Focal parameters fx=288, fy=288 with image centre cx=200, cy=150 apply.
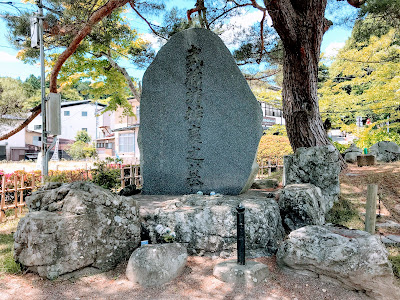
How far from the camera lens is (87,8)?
6.89 m

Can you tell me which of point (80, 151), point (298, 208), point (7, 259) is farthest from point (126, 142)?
point (298, 208)

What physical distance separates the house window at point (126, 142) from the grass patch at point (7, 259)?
2060cm

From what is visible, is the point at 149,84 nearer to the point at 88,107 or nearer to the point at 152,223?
the point at 152,223

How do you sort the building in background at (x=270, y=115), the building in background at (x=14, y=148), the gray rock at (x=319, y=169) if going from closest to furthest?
the gray rock at (x=319, y=169) → the building in background at (x=270, y=115) → the building in background at (x=14, y=148)

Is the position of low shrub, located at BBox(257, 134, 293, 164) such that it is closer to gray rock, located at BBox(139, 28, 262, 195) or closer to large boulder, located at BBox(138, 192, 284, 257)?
gray rock, located at BBox(139, 28, 262, 195)

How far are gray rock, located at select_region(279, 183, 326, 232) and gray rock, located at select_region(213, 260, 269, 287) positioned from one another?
1.35m

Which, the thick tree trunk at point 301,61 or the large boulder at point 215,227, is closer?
the large boulder at point 215,227

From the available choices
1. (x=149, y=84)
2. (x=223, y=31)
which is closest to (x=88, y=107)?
(x=223, y=31)

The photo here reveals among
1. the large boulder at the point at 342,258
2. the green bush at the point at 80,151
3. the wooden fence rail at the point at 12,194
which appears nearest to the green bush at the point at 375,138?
the large boulder at the point at 342,258

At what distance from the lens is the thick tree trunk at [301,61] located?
21.8 feet

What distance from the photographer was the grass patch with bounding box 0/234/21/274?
122 inches

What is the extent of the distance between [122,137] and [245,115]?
2245cm

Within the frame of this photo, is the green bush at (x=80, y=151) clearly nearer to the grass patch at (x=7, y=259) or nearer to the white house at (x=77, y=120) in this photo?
the white house at (x=77, y=120)

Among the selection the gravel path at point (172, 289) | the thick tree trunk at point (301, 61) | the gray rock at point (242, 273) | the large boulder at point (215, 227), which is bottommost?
the gravel path at point (172, 289)
